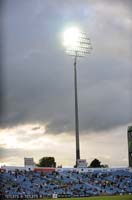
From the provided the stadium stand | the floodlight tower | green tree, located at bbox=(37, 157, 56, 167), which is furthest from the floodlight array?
green tree, located at bbox=(37, 157, 56, 167)

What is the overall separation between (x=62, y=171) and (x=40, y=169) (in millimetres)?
953

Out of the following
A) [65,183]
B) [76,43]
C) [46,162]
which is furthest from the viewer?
[46,162]

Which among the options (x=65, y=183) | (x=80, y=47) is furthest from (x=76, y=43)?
(x=65, y=183)

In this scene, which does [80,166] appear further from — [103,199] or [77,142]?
[103,199]

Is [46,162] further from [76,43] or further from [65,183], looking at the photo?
[65,183]

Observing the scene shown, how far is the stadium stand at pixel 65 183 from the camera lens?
17.6 meters

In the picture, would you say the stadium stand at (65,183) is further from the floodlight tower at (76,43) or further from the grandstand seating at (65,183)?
the floodlight tower at (76,43)

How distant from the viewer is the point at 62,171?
64.8ft

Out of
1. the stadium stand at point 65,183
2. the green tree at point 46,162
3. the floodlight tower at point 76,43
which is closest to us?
the stadium stand at point 65,183

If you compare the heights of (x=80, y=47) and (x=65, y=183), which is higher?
(x=80, y=47)

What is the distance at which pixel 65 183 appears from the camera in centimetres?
1900

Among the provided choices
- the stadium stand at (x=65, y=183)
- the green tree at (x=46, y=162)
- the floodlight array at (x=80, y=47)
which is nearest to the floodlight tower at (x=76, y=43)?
the floodlight array at (x=80, y=47)

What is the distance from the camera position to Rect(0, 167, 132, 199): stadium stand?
17.6m

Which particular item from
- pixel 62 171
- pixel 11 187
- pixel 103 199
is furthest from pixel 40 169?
pixel 103 199
